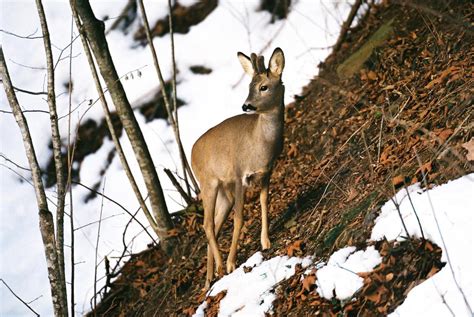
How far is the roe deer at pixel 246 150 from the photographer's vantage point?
726 cm

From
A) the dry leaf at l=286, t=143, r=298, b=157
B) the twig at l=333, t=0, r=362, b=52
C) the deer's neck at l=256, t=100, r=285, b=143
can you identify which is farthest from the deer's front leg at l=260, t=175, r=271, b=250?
the twig at l=333, t=0, r=362, b=52

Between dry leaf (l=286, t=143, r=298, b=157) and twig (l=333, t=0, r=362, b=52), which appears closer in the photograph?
dry leaf (l=286, t=143, r=298, b=157)

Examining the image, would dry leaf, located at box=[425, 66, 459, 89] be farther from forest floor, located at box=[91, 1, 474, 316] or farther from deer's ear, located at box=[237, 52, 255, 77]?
deer's ear, located at box=[237, 52, 255, 77]

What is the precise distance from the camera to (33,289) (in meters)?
10.4

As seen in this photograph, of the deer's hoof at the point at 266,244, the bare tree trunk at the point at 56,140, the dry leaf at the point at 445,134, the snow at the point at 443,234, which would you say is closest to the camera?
the snow at the point at 443,234

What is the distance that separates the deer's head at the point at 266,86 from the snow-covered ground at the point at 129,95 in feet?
10.3

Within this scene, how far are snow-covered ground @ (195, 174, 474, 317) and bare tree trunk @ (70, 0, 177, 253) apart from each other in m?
2.45

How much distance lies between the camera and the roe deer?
7.26 metres

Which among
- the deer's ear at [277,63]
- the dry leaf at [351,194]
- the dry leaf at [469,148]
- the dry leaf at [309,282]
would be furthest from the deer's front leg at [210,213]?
the dry leaf at [469,148]

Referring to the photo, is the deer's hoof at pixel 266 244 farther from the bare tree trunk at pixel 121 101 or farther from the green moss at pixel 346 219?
the bare tree trunk at pixel 121 101

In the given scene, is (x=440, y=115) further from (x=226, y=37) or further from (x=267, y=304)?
(x=226, y=37)

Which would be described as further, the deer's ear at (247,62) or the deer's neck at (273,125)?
the deer's ear at (247,62)

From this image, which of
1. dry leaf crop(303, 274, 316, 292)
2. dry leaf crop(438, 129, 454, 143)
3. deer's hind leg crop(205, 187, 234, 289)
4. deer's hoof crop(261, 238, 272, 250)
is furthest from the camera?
deer's hind leg crop(205, 187, 234, 289)

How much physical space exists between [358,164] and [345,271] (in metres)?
2.05
